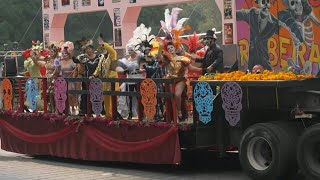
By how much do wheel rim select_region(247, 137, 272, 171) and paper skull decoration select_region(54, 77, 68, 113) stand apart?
4079 millimetres

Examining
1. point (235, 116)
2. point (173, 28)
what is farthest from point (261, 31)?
point (235, 116)

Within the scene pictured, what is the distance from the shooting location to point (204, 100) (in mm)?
8859

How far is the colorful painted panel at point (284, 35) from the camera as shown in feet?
39.8

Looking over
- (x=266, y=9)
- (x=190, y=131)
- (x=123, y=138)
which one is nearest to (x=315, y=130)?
(x=190, y=131)

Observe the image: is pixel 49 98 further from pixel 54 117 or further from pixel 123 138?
pixel 123 138

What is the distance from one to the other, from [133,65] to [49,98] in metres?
1.69

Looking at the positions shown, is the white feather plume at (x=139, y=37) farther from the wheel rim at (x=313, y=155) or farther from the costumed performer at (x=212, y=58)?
the wheel rim at (x=313, y=155)

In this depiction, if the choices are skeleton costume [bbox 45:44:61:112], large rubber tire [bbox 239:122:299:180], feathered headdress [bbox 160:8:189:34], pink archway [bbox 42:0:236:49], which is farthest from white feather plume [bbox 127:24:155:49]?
pink archway [bbox 42:0:236:49]

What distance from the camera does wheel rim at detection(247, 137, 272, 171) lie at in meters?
8.33

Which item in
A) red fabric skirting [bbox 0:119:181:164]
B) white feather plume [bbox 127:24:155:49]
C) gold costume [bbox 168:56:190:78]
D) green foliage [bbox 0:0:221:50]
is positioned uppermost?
green foliage [bbox 0:0:221:50]

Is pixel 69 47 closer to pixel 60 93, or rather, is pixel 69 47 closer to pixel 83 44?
pixel 83 44

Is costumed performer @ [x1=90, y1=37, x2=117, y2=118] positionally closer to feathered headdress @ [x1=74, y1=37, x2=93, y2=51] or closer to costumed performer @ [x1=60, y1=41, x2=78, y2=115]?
feathered headdress @ [x1=74, y1=37, x2=93, y2=51]

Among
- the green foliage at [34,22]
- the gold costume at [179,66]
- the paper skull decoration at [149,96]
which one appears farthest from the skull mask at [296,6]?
the green foliage at [34,22]

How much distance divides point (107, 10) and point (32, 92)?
12.6 metres
